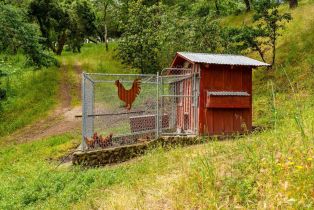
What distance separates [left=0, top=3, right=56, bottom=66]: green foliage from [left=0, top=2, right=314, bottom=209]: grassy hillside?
7054mm

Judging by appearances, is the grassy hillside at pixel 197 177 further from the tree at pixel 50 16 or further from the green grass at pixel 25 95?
the tree at pixel 50 16

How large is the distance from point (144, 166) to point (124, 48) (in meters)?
18.8

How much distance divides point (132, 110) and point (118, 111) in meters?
0.53

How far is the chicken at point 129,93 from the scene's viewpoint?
12914mm

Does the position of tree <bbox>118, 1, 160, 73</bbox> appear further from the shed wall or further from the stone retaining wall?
the stone retaining wall

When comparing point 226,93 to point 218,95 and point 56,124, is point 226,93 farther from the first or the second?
point 56,124

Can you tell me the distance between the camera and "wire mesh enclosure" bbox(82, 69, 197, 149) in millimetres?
12531

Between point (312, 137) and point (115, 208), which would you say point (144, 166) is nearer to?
point (115, 208)

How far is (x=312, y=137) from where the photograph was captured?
557cm

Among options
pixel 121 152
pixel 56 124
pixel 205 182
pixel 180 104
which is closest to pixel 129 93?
pixel 121 152

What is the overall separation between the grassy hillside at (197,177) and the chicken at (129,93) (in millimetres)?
2805

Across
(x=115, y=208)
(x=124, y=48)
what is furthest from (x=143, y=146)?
(x=124, y=48)

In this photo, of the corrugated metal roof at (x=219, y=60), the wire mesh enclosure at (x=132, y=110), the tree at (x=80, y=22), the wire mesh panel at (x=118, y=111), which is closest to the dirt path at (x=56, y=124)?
the wire mesh enclosure at (x=132, y=110)

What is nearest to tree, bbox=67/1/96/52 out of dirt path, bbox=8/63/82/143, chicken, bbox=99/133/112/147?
dirt path, bbox=8/63/82/143
